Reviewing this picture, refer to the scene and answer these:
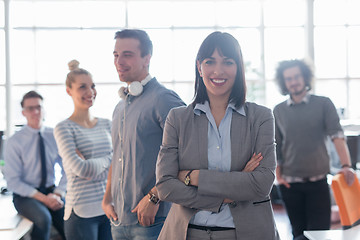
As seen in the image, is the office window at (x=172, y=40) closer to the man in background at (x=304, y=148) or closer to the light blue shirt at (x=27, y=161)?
the light blue shirt at (x=27, y=161)

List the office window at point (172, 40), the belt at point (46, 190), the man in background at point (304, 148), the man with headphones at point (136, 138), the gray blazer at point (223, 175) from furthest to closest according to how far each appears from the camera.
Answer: the office window at point (172, 40) < the belt at point (46, 190) < the man in background at point (304, 148) < the man with headphones at point (136, 138) < the gray blazer at point (223, 175)

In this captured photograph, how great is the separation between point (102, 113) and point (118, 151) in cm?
559

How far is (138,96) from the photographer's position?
2.15m

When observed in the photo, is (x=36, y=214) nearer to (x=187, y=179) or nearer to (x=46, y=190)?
(x=46, y=190)

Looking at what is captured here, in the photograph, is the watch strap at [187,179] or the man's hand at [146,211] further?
the man's hand at [146,211]

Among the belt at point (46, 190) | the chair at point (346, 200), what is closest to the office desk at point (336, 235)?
the chair at point (346, 200)

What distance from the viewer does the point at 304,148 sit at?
10.4 ft

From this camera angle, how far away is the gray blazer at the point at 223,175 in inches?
59.4

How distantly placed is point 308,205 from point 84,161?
1748 millimetres

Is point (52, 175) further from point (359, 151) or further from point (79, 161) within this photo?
point (359, 151)

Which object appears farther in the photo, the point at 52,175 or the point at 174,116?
the point at 52,175

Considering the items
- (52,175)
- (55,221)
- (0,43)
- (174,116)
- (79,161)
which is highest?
(0,43)

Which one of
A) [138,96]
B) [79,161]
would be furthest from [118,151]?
[79,161]

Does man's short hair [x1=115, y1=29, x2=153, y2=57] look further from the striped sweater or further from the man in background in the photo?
the man in background
